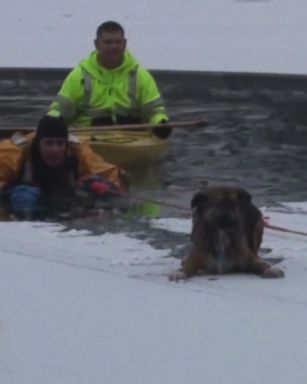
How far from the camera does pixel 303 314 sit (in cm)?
714

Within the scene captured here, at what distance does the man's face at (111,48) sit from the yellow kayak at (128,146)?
0.62 metres

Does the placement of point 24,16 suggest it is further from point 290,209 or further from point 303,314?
point 303,314

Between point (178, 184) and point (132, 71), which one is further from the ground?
point (132, 71)

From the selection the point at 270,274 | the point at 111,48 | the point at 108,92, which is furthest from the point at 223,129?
the point at 270,274

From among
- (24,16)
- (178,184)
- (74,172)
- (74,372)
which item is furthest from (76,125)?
(24,16)

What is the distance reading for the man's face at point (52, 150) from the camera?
A: 34.2ft

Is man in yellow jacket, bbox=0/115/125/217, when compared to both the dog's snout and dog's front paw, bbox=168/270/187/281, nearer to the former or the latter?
dog's front paw, bbox=168/270/187/281

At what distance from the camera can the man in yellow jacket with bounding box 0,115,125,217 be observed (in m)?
10.6

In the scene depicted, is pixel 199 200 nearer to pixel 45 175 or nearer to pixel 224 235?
pixel 224 235

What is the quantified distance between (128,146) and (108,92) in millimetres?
602

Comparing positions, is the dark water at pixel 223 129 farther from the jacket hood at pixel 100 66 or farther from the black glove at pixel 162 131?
the jacket hood at pixel 100 66

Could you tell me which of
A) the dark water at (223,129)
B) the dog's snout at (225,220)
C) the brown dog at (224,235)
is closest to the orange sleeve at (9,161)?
the dark water at (223,129)

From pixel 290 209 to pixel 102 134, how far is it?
2.80m

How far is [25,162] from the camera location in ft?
35.1
